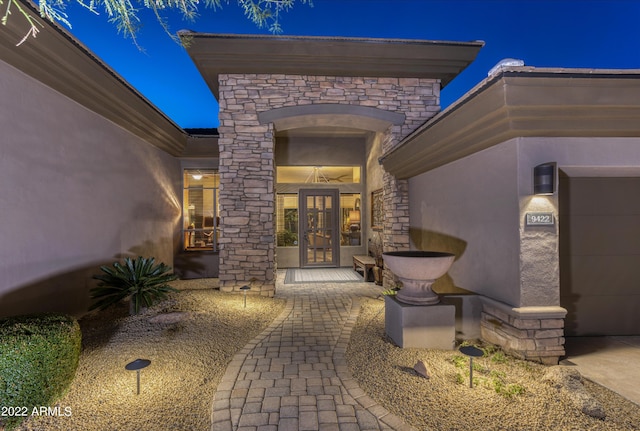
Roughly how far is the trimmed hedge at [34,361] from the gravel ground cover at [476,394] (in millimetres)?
2681

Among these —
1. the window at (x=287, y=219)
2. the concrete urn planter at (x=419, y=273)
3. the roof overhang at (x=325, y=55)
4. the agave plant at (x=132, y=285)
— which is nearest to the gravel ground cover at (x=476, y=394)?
the concrete urn planter at (x=419, y=273)

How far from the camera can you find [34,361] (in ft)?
7.77

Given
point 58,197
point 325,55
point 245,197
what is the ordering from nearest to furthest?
1. point 58,197
2. point 325,55
3. point 245,197

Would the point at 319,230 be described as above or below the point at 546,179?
below

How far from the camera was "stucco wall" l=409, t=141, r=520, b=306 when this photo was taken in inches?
146

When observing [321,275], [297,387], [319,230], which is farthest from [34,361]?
Result: [319,230]

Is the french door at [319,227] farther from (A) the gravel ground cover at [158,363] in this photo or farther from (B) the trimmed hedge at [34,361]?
(B) the trimmed hedge at [34,361]

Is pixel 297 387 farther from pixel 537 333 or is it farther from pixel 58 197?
pixel 58 197

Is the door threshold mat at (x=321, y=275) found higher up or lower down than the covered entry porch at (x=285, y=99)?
lower down

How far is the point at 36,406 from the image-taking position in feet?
7.85

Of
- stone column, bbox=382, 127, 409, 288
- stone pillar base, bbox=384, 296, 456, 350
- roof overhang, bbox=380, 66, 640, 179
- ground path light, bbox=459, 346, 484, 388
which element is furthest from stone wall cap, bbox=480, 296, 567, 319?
stone column, bbox=382, 127, 409, 288

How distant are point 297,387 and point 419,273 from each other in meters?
1.97

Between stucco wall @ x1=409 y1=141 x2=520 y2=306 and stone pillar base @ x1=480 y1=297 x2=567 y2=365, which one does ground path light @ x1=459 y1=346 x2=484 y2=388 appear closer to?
stone pillar base @ x1=480 y1=297 x2=567 y2=365

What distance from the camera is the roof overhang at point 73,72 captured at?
3.54 metres
